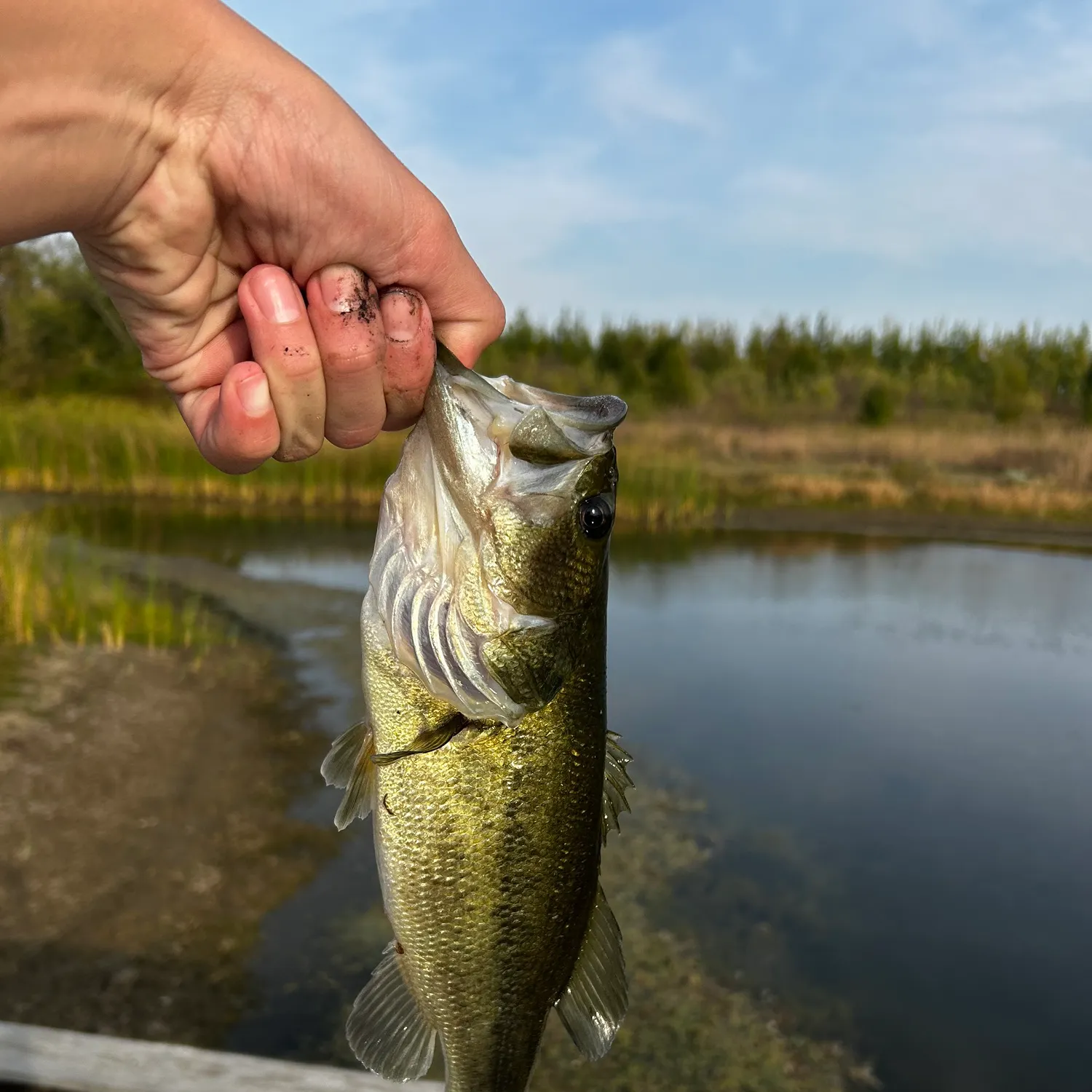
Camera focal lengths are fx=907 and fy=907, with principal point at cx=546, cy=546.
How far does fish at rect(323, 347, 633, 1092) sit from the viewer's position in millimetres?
1488

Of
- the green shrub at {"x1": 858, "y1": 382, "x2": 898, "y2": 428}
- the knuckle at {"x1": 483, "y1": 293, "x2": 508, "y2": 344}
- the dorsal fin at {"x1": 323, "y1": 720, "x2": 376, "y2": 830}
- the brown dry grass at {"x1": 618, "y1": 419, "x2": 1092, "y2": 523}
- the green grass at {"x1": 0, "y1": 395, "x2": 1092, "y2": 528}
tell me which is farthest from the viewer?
the green shrub at {"x1": 858, "y1": 382, "x2": 898, "y2": 428}

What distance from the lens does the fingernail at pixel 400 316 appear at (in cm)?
153

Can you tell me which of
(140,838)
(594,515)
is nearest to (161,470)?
(140,838)

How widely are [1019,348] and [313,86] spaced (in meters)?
46.6

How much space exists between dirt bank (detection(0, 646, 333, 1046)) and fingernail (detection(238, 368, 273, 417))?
322cm

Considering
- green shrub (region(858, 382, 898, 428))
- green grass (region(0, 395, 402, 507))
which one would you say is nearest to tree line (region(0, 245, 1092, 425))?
green shrub (region(858, 382, 898, 428))

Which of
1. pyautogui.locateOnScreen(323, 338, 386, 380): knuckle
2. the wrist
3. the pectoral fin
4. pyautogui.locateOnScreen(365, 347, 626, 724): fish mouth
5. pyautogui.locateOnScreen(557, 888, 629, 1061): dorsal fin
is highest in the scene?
the wrist

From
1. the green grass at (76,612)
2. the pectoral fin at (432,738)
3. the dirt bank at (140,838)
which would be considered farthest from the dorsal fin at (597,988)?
the green grass at (76,612)

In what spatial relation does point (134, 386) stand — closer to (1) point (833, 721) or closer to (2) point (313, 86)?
A: (1) point (833, 721)

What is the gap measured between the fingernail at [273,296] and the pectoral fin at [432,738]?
2.39ft

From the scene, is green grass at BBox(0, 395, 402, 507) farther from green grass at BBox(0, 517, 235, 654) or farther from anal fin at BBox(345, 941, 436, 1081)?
anal fin at BBox(345, 941, 436, 1081)

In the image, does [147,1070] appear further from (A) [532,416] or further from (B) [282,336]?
(A) [532,416]

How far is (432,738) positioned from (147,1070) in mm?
2160

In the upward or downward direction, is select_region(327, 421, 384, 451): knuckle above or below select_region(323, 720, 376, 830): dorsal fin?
above
